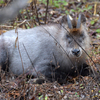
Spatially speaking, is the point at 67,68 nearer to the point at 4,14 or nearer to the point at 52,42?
the point at 52,42

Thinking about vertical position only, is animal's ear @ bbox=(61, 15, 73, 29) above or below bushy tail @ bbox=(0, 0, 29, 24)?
below

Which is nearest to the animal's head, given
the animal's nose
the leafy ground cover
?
the animal's nose

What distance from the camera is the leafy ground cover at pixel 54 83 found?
3.09 m

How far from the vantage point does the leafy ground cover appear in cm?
309

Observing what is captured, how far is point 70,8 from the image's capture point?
27.7 ft

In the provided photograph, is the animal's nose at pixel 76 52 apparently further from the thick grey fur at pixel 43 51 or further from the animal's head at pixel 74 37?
the thick grey fur at pixel 43 51

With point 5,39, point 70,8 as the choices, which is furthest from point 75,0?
point 5,39

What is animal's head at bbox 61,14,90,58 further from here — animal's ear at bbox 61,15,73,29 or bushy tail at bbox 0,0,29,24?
bushy tail at bbox 0,0,29,24

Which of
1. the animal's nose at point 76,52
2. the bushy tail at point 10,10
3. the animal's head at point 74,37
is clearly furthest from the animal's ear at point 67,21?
the bushy tail at point 10,10

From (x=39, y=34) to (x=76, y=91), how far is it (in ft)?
6.61

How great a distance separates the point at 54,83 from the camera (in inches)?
133

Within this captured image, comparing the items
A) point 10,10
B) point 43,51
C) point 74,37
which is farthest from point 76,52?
point 10,10

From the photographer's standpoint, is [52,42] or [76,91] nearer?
[76,91]

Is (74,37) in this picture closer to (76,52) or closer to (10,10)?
(76,52)
